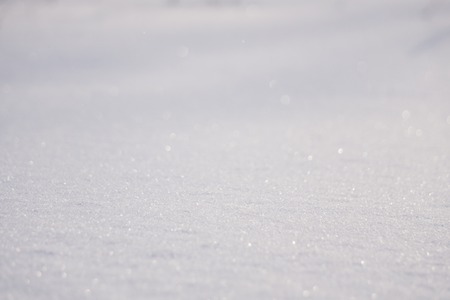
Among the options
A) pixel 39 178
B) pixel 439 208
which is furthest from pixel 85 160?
pixel 439 208

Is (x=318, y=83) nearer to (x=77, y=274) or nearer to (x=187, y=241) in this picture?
(x=187, y=241)

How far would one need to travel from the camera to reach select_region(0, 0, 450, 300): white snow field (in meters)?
1.08

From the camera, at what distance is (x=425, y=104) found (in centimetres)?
269

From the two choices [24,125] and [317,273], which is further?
[24,125]

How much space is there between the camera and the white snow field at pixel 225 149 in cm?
108

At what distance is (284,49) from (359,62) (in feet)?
1.65

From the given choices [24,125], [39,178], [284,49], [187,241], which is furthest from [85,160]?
[284,49]

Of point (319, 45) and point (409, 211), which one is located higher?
point (319, 45)

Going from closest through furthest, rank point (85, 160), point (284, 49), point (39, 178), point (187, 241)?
point (187, 241)
point (39, 178)
point (85, 160)
point (284, 49)

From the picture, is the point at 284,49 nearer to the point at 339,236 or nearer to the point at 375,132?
the point at 375,132

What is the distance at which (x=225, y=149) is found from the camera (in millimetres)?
2016

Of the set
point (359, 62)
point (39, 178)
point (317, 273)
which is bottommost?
point (317, 273)

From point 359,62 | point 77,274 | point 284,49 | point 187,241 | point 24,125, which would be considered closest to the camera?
point 77,274

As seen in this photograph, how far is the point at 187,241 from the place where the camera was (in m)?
1.19
